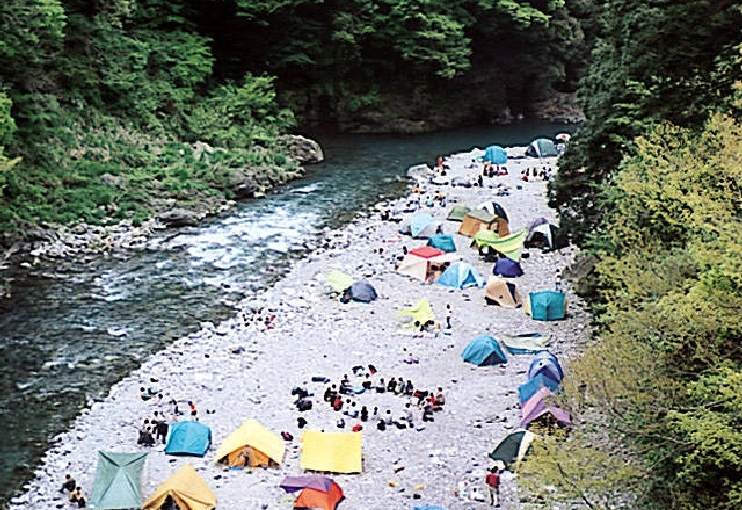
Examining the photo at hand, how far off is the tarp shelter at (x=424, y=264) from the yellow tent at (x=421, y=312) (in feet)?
11.8

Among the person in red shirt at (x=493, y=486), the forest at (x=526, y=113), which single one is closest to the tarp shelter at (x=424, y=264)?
the forest at (x=526, y=113)

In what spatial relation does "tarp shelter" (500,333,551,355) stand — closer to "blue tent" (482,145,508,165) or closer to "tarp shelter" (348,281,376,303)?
"tarp shelter" (348,281,376,303)

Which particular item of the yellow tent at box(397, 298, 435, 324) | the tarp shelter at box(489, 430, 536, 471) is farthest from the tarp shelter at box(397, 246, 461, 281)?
the tarp shelter at box(489, 430, 536, 471)

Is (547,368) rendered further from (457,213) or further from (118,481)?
(457,213)

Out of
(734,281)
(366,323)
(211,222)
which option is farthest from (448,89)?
(734,281)

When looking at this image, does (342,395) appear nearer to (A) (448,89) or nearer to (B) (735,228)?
(B) (735,228)

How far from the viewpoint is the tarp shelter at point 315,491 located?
15047mm

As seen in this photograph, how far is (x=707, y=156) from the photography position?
1465cm

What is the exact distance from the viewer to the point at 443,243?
3103 cm

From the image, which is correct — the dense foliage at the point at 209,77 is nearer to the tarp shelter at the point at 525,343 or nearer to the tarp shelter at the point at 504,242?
the tarp shelter at the point at 504,242

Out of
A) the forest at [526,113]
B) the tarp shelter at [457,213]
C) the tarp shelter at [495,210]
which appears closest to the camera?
the forest at [526,113]

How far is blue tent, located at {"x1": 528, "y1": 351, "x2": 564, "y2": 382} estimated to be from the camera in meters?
18.8

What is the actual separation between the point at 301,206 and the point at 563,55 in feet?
110

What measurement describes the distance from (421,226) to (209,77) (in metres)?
21.0
